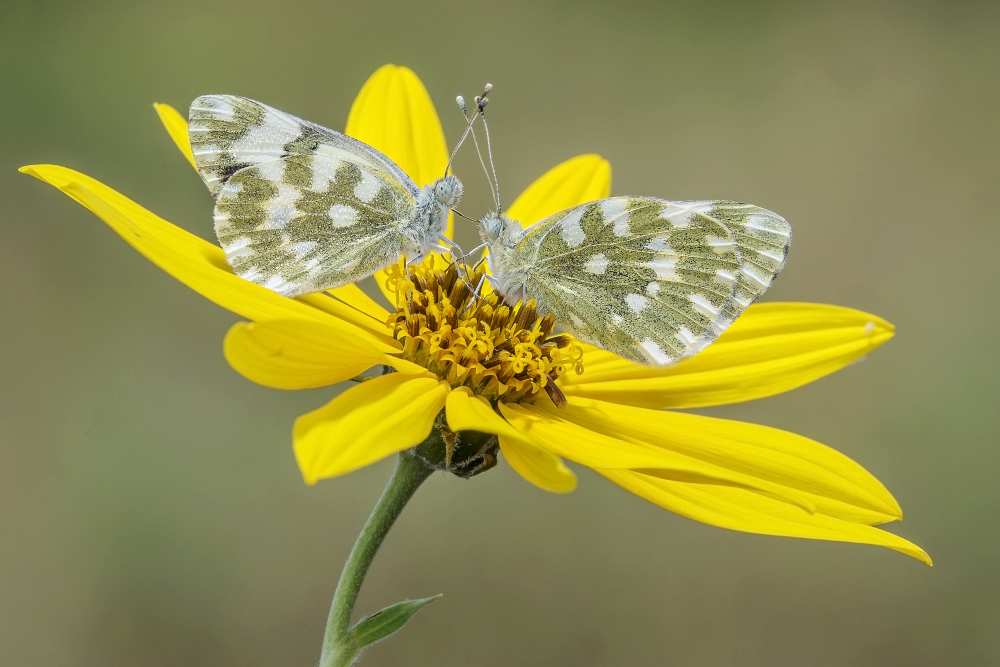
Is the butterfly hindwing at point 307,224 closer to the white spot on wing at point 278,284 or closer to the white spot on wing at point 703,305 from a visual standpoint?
the white spot on wing at point 278,284

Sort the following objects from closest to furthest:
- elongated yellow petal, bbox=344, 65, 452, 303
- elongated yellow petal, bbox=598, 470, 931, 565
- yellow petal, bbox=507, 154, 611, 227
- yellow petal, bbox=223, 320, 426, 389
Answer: yellow petal, bbox=223, 320, 426, 389 → elongated yellow petal, bbox=598, 470, 931, 565 → elongated yellow petal, bbox=344, 65, 452, 303 → yellow petal, bbox=507, 154, 611, 227

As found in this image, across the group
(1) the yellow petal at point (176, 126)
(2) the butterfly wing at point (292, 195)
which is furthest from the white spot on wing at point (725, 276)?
(1) the yellow petal at point (176, 126)

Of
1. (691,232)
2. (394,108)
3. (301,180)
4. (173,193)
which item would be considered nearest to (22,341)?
(173,193)

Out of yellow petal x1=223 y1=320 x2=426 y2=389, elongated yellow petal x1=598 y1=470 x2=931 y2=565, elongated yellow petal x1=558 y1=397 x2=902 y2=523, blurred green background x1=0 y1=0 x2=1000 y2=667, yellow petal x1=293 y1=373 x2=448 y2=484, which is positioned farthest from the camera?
blurred green background x1=0 y1=0 x2=1000 y2=667

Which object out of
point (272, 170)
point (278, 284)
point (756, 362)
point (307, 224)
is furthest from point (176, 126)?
point (756, 362)

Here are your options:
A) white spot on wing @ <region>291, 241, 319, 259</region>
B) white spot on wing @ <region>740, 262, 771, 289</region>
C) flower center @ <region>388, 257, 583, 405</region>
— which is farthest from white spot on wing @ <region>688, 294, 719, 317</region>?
white spot on wing @ <region>291, 241, 319, 259</region>

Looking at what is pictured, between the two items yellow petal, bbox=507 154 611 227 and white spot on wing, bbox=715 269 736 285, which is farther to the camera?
yellow petal, bbox=507 154 611 227

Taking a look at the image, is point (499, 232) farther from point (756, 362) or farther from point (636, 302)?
point (756, 362)

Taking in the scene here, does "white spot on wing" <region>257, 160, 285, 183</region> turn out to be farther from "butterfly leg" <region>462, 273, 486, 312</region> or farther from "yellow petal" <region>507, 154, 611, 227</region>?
"yellow petal" <region>507, 154, 611, 227</region>
